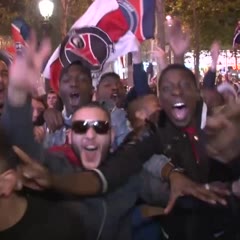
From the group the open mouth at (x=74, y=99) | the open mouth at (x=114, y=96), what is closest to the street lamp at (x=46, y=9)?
the open mouth at (x=114, y=96)

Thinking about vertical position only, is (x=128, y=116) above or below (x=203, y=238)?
above

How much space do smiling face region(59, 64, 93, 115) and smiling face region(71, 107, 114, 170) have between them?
1.59 m

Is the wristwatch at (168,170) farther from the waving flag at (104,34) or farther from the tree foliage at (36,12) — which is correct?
the tree foliage at (36,12)

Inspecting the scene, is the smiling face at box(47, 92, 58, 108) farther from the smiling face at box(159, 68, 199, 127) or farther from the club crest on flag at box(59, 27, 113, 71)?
the smiling face at box(159, 68, 199, 127)

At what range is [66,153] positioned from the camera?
12.7 feet

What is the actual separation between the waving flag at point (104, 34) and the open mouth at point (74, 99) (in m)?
2.34

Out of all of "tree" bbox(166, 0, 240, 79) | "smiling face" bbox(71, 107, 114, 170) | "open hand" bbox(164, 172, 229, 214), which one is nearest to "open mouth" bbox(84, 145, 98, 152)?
"smiling face" bbox(71, 107, 114, 170)

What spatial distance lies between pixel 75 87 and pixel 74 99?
137 millimetres

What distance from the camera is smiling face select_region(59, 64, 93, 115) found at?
18.4ft

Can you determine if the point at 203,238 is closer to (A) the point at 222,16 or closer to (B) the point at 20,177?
(B) the point at 20,177

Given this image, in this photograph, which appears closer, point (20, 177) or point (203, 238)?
point (20, 177)

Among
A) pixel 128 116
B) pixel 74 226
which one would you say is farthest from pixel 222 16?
pixel 74 226

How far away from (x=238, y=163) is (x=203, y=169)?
0.20m

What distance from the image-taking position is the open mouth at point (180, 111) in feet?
14.7
